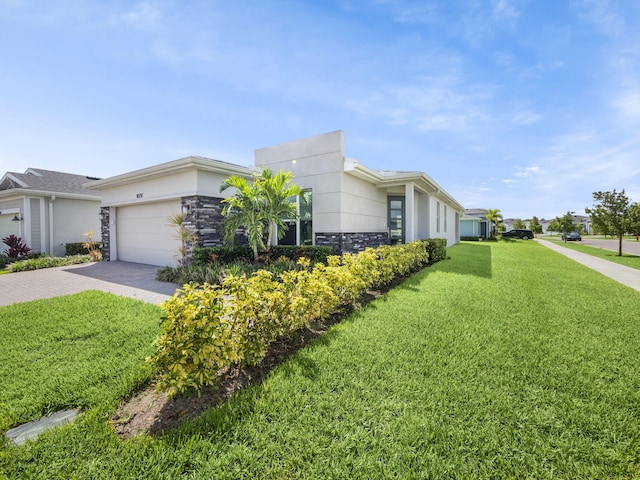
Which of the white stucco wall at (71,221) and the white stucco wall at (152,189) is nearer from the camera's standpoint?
the white stucco wall at (152,189)

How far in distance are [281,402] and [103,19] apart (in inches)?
349

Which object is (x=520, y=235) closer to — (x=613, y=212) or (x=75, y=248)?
(x=613, y=212)

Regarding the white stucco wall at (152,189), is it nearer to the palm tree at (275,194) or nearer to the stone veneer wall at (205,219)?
the stone veneer wall at (205,219)

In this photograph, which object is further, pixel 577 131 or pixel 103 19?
pixel 577 131

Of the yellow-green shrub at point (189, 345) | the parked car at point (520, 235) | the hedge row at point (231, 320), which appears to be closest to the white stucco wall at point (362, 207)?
the hedge row at point (231, 320)

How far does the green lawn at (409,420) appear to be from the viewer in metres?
1.84

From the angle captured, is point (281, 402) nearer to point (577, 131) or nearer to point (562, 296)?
point (562, 296)

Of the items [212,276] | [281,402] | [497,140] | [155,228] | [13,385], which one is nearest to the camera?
[281,402]

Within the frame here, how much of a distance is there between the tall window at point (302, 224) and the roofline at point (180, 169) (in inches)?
89.5

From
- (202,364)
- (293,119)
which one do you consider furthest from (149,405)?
(293,119)

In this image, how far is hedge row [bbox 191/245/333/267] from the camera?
8.63 metres

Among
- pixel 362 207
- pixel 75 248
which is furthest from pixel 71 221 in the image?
pixel 362 207

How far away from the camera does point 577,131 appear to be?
12.0 meters

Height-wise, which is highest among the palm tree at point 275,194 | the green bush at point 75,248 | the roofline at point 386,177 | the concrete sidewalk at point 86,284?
the roofline at point 386,177
